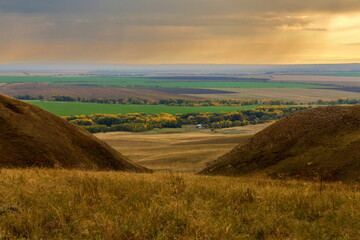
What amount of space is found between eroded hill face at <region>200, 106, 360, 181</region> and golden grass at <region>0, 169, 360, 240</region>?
584 inches

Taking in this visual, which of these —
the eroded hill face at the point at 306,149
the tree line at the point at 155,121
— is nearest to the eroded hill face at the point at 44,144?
the eroded hill face at the point at 306,149

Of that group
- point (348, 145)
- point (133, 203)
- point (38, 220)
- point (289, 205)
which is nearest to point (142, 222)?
point (133, 203)

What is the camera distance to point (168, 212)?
766cm

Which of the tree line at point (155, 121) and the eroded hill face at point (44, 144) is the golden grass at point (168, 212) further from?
the tree line at point (155, 121)

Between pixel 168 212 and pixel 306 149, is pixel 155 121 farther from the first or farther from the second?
pixel 168 212

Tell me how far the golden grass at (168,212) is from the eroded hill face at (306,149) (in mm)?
14834

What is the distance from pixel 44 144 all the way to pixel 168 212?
25093 mm

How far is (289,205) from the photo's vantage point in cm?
888

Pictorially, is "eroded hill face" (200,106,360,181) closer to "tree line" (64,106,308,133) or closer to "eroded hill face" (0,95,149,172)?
"eroded hill face" (0,95,149,172)

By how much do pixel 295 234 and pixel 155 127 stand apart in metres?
161

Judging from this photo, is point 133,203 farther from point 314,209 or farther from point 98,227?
point 314,209

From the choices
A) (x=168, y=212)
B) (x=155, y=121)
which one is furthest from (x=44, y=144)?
(x=155, y=121)

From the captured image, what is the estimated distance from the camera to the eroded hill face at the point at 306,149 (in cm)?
2456

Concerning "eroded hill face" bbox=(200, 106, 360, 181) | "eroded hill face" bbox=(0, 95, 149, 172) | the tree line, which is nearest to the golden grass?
"eroded hill face" bbox=(200, 106, 360, 181)
